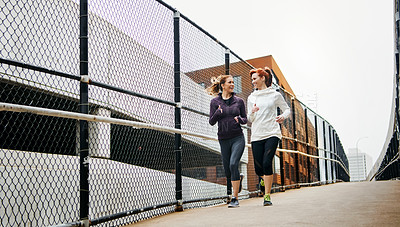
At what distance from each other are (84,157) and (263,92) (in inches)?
115

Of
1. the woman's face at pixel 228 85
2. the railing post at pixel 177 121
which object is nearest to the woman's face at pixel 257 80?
the woman's face at pixel 228 85

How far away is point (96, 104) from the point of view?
9.55 m

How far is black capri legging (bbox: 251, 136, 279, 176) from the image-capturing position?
532cm

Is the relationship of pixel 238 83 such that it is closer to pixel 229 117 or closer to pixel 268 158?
pixel 229 117

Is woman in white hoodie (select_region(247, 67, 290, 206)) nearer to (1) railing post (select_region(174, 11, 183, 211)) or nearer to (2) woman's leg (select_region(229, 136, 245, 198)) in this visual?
(2) woman's leg (select_region(229, 136, 245, 198))

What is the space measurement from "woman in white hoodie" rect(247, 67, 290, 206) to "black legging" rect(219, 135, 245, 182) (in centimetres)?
27

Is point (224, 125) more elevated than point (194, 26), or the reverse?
point (194, 26)

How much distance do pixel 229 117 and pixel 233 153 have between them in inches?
19.5

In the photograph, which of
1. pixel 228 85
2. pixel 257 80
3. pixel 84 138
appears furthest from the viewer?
pixel 257 80

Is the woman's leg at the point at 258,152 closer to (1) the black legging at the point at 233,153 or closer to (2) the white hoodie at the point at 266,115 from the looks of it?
(2) the white hoodie at the point at 266,115

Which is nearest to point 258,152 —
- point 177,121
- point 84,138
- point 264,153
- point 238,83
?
point 264,153

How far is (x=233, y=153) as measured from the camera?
534 centimetres

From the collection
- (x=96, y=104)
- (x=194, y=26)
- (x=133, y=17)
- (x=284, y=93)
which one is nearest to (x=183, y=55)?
(x=194, y=26)

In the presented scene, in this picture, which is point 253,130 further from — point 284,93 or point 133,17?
point 284,93
